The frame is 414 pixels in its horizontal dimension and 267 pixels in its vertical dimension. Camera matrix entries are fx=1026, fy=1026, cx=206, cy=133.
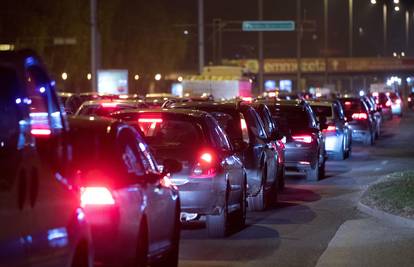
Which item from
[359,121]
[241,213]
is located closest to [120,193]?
[241,213]

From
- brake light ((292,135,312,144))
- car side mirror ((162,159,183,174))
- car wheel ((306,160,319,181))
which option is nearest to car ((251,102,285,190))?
brake light ((292,135,312,144))

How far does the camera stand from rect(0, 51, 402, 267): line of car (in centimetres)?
645

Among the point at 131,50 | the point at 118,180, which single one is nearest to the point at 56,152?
the point at 118,180

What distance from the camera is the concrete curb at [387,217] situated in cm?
1473

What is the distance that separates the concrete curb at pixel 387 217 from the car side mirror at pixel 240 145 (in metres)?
2.22

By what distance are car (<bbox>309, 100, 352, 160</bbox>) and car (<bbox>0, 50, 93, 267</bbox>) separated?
21083mm

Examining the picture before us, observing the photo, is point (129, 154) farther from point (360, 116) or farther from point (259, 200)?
point (360, 116)

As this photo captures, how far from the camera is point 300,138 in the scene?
75.0 ft

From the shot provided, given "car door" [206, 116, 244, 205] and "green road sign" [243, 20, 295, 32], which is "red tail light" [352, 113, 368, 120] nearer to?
"car door" [206, 116, 244, 205]

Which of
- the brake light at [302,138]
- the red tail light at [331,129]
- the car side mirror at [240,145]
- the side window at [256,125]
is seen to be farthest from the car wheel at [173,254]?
the red tail light at [331,129]

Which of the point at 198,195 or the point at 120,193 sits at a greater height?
the point at 120,193

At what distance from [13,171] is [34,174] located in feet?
1.05

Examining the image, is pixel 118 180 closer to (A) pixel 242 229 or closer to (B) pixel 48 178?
(B) pixel 48 178

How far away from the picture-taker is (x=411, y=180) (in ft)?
61.2
